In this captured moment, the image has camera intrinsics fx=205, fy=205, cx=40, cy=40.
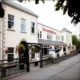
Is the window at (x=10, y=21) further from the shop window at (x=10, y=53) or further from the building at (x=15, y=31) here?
the shop window at (x=10, y=53)

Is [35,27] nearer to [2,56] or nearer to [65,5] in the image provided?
[2,56]

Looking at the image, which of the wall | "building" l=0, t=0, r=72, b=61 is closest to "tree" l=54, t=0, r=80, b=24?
"building" l=0, t=0, r=72, b=61

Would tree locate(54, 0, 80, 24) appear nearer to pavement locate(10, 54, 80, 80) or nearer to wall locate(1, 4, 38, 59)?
pavement locate(10, 54, 80, 80)

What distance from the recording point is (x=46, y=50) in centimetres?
3706

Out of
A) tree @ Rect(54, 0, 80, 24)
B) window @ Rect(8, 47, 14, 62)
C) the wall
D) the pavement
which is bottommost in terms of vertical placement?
the pavement

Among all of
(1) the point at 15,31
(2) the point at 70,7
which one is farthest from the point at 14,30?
(2) the point at 70,7

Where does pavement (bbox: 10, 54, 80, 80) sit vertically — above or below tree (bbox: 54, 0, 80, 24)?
below

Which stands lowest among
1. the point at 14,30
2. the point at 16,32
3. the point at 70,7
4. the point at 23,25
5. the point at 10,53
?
the point at 10,53

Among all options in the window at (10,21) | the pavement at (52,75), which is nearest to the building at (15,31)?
the window at (10,21)

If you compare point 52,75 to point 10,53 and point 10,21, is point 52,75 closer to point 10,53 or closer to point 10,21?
point 10,53

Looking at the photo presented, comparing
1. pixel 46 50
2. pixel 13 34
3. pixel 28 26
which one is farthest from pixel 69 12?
pixel 46 50

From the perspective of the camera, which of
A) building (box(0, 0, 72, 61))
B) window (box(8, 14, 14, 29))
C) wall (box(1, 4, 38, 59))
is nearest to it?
building (box(0, 0, 72, 61))

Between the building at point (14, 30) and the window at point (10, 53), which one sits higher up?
the building at point (14, 30)

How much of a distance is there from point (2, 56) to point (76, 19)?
1614cm
